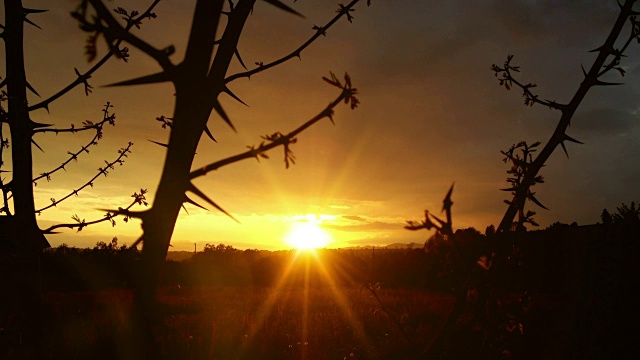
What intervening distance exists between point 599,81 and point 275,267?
38475mm

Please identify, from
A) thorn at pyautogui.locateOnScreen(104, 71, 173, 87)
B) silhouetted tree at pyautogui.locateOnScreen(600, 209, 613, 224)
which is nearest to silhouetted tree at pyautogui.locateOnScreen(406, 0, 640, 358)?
thorn at pyautogui.locateOnScreen(104, 71, 173, 87)

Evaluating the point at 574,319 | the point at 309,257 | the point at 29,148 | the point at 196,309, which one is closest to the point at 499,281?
the point at 196,309

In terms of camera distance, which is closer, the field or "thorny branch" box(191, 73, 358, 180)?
"thorny branch" box(191, 73, 358, 180)

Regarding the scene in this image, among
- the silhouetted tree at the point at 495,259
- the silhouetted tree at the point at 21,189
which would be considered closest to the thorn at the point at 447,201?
the silhouetted tree at the point at 495,259

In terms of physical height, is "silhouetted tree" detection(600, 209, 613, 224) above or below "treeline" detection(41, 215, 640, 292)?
above

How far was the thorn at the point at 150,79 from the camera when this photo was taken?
1.09m

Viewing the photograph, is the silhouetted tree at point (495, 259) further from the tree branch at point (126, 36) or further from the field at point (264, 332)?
the field at point (264, 332)

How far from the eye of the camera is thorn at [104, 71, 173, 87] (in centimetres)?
109

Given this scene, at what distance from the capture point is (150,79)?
3.72 feet

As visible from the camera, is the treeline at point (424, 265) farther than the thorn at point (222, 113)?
Yes

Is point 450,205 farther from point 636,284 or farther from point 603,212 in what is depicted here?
point 603,212

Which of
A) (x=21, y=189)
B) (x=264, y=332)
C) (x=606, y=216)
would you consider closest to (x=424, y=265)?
(x=264, y=332)

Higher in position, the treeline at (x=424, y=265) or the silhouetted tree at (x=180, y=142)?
the silhouetted tree at (x=180, y=142)

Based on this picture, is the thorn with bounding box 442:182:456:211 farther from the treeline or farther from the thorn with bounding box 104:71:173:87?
the thorn with bounding box 104:71:173:87
